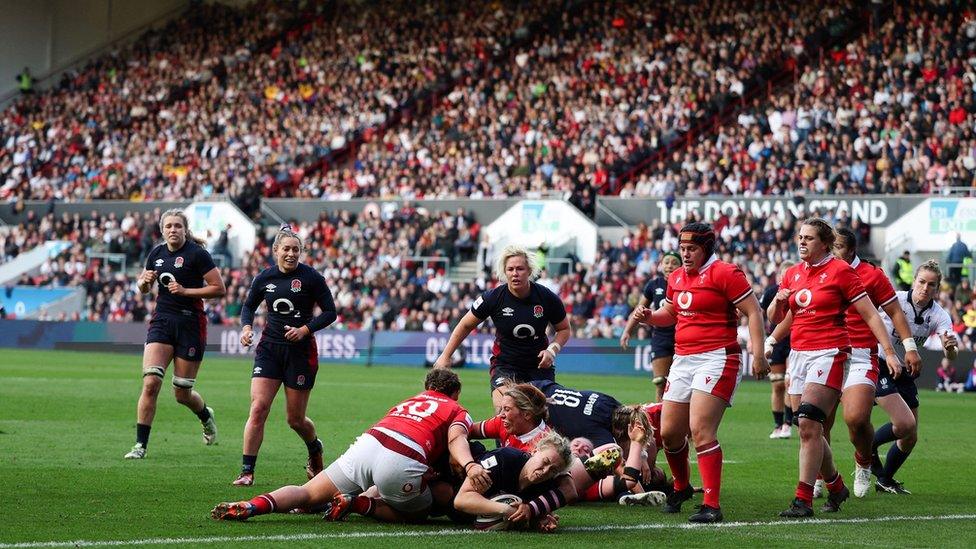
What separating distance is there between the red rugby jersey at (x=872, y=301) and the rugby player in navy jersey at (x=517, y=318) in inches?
92.2

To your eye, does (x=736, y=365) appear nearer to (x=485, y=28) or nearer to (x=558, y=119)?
(x=558, y=119)

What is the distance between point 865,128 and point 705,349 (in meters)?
27.6

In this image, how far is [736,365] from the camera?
9656 millimetres

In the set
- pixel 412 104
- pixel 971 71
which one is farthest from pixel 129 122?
pixel 971 71

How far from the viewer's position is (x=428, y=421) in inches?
355

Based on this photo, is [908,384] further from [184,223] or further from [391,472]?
[184,223]

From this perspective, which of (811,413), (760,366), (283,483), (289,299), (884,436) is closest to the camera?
(760,366)

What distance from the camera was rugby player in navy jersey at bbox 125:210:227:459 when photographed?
13.1 meters

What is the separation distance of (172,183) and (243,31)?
10968 mm

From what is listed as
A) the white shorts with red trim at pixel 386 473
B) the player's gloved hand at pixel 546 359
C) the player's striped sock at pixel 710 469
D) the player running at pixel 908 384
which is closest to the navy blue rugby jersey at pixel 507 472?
the white shorts with red trim at pixel 386 473

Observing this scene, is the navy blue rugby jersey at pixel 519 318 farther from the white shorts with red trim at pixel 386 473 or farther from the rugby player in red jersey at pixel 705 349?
the white shorts with red trim at pixel 386 473

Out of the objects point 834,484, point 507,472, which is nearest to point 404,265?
point 834,484

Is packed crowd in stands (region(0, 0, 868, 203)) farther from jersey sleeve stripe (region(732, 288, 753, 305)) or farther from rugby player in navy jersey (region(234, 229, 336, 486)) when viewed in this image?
jersey sleeve stripe (region(732, 288, 753, 305))

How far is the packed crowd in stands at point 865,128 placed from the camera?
34.2 metres
